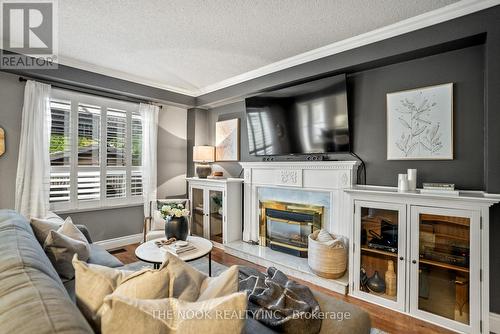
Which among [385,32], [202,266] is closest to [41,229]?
[202,266]

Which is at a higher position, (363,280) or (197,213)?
(197,213)

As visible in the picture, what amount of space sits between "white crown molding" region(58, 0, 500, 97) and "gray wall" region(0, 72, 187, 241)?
0.62 m

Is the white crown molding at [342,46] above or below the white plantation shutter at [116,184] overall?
above

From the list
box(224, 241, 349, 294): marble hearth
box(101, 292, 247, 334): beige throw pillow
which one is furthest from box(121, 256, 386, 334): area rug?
box(101, 292, 247, 334): beige throw pillow

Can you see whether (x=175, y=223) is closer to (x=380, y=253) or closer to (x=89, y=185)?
(x=89, y=185)

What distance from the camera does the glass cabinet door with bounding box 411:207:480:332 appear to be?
2025mm

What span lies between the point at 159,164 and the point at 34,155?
5.63 ft

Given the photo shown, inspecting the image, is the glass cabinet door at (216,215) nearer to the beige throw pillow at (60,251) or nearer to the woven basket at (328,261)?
the woven basket at (328,261)

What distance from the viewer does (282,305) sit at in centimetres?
135

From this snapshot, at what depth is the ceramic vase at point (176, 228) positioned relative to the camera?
2.67m

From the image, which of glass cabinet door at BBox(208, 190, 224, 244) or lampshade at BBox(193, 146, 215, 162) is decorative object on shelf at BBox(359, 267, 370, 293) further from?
lampshade at BBox(193, 146, 215, 162)

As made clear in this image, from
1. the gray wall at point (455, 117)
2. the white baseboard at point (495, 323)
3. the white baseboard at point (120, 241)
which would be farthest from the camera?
the white baseboard at point (120, 241)

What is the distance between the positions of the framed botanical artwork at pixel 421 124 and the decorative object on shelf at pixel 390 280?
1095 millimetres

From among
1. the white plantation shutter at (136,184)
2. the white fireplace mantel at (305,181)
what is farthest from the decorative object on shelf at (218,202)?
the white plantation shutter at (136,184)
